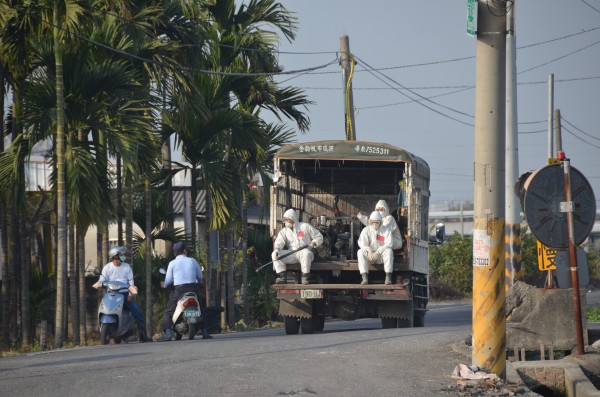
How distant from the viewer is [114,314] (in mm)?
17750

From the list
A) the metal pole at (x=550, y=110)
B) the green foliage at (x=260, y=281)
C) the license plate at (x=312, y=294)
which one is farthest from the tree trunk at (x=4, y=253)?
the metal pole at (x=550, y=110)

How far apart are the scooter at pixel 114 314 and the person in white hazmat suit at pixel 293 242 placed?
273 centimetres

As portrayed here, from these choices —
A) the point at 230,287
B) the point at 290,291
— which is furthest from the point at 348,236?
the point at 230,287

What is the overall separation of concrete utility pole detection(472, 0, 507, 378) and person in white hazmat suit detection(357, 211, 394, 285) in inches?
297

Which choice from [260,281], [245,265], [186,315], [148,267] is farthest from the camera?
[260,281]

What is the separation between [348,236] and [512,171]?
3.82 m

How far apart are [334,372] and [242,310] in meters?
16.7

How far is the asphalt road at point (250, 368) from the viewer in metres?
10.5

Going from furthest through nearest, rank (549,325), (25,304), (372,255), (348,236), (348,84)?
(348,84) → (25,304) → (348,236) → (372,255) → (549,325)

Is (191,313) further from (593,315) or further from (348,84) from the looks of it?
(348,84)

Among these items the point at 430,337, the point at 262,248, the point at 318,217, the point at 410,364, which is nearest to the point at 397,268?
the point at 318,217

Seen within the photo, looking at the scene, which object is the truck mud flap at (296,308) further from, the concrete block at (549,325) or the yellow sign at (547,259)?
the concrete block at (549,325)

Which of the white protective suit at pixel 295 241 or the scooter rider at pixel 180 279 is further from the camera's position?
the white protective suit at pixel 295 241

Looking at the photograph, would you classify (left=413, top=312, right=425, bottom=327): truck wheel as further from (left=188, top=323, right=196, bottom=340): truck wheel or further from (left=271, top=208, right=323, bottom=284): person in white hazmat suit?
(left=188, top=323, right=196, bottom=340): truck wheel
